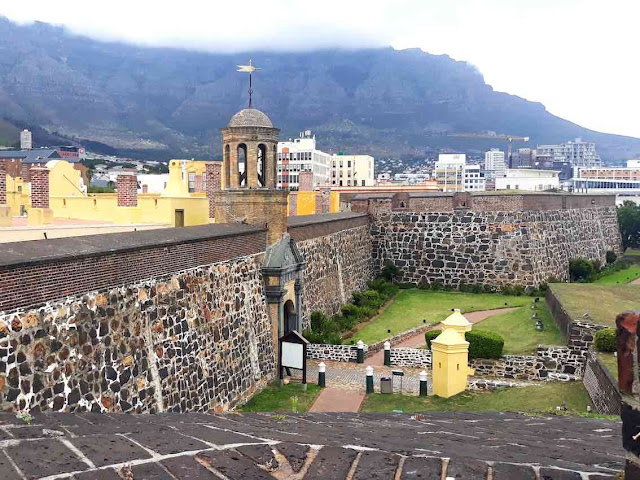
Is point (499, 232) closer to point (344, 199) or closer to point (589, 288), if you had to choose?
point (589, 288)

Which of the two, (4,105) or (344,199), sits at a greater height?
(4,105)

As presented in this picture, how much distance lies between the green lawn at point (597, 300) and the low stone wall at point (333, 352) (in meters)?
6.90

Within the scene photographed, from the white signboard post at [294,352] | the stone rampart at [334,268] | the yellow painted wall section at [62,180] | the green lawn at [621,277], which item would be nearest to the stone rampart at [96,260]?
the white signboard post at [294,352]

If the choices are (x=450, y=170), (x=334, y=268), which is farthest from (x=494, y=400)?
(x=450, y=170)

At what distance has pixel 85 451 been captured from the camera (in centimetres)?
389

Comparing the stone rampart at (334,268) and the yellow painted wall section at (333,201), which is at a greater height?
the yellow painted wall section at (333,201)

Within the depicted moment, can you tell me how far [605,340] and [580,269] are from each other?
865 inches

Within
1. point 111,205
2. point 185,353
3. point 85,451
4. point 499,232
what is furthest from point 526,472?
point 499,232

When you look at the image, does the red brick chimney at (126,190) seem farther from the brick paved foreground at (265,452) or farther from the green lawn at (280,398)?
the brick paved foreground at (265,452)

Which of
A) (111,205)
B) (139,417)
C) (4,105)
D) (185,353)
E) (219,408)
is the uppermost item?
(4,105)

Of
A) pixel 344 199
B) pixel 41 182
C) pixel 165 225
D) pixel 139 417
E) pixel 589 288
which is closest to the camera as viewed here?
pixel 139 417

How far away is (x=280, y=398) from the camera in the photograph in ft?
56.5

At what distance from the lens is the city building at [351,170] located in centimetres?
12460

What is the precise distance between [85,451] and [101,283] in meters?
7.60
